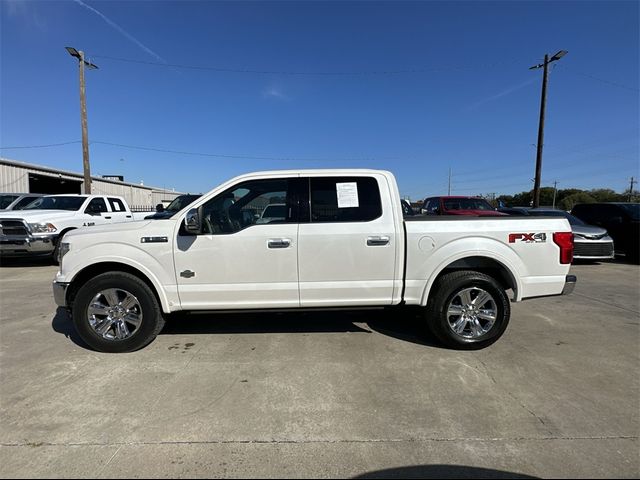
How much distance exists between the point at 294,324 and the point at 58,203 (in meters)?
9.40

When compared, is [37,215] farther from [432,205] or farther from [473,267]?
[432,205]

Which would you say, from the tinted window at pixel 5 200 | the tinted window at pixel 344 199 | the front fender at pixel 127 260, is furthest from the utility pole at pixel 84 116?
the tinted window at pixel 344 199

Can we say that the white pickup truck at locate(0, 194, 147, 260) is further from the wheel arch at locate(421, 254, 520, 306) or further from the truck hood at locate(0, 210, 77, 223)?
the wheel arch at locate(421, 254, 520, 306)

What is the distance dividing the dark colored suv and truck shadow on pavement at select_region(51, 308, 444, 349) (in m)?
9.74

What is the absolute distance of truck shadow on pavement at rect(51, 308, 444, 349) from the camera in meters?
4.75

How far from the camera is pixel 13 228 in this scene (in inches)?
359

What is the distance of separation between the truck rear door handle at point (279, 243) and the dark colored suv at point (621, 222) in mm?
11790

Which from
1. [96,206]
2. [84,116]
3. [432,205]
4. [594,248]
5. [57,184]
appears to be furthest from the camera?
[57,184]

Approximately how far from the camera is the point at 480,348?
4230 mm

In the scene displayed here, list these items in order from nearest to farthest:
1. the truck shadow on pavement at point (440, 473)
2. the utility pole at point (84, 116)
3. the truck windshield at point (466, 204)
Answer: the truck shadow on pavement at point (440, 473) → the truck windshield at point (466, 204) → the utility pole at point (84, 116)

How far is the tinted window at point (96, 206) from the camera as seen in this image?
1080 centimetres

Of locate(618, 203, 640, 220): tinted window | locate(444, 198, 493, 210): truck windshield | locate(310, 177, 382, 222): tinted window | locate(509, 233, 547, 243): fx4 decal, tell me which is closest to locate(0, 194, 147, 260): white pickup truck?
locate(310, 177, 382, 222): tinted window

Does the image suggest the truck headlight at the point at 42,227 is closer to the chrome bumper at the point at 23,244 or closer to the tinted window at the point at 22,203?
the chrome bumper at the point at 23,244

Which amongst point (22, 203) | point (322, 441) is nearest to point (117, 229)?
point (322, 441)
